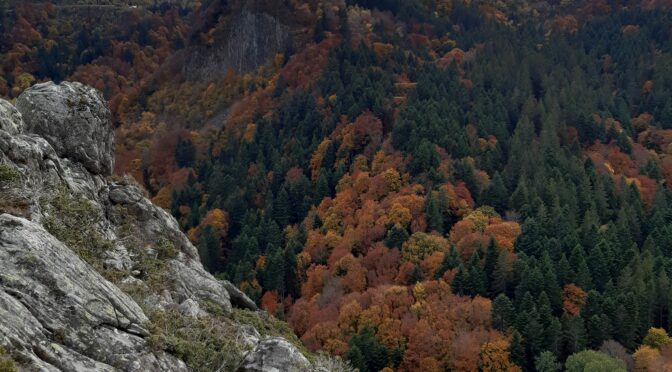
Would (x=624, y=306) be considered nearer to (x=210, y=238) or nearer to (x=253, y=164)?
(x=210, y=238)

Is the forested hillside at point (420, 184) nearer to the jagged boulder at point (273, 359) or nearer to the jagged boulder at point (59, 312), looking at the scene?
the jagged boulder at point (273, 359)

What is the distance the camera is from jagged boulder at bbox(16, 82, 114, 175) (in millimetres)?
37625

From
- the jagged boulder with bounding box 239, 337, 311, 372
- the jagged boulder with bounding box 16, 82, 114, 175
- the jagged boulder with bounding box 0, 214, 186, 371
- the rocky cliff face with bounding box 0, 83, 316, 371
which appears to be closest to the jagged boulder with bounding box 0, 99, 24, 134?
the rocky cliff face with bounding box 0, 83, 316, 371

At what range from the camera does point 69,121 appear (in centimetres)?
3856

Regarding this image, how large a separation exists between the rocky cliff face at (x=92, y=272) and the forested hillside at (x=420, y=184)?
47.9m

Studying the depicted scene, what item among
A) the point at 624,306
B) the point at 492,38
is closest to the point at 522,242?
the point at 624,306

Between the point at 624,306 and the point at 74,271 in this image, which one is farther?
the point at 624,306

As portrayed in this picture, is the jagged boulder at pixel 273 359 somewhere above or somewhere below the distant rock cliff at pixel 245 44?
above

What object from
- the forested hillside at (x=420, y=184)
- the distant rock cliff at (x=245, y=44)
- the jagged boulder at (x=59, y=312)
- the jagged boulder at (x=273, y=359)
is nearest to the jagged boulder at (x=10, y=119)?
the jagged boulder at (x=59, y=312)

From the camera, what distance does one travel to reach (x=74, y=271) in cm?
2295

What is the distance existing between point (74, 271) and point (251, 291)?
83.1 meters

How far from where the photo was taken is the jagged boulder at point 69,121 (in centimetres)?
3762

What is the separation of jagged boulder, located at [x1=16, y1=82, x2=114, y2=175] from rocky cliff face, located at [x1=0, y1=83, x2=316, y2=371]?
0.07m

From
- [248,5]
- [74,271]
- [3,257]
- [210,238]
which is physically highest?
[3,257]
